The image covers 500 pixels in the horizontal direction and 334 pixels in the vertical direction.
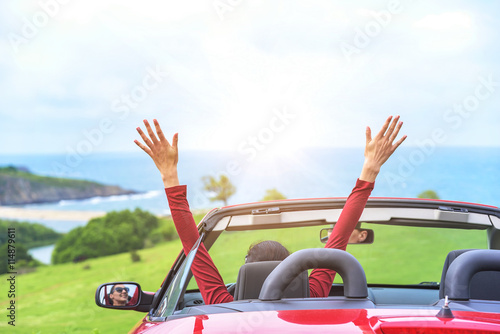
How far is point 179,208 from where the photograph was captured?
233 centimetres

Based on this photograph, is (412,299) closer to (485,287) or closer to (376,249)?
(376,249)

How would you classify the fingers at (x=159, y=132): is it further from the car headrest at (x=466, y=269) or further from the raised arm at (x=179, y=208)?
the car headrest at (x=466, y=269)

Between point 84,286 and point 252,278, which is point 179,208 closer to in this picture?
point 252,278

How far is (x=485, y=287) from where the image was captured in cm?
234

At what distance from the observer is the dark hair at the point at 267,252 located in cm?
269

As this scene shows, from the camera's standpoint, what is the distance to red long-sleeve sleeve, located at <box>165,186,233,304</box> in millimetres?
2330

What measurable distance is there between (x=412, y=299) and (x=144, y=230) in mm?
23788

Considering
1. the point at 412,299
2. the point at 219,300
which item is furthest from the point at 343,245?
the point at 412,299

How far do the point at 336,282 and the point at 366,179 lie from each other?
1734 mm

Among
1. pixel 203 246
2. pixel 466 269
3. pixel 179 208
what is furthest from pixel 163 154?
pixel 466 269

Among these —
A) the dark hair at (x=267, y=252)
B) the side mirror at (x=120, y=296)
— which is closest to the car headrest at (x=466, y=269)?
the dark hair at (x=267, y=252)

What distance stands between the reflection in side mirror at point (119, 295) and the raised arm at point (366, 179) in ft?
3.33

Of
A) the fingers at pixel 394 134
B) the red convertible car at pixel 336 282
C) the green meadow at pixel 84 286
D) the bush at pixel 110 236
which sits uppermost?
the fingers at pixel 394 134

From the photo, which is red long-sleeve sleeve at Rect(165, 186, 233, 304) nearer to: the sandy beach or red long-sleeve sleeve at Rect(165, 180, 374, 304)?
red long-sleeve sleeve at Rect(165, 180, 374, 304)
